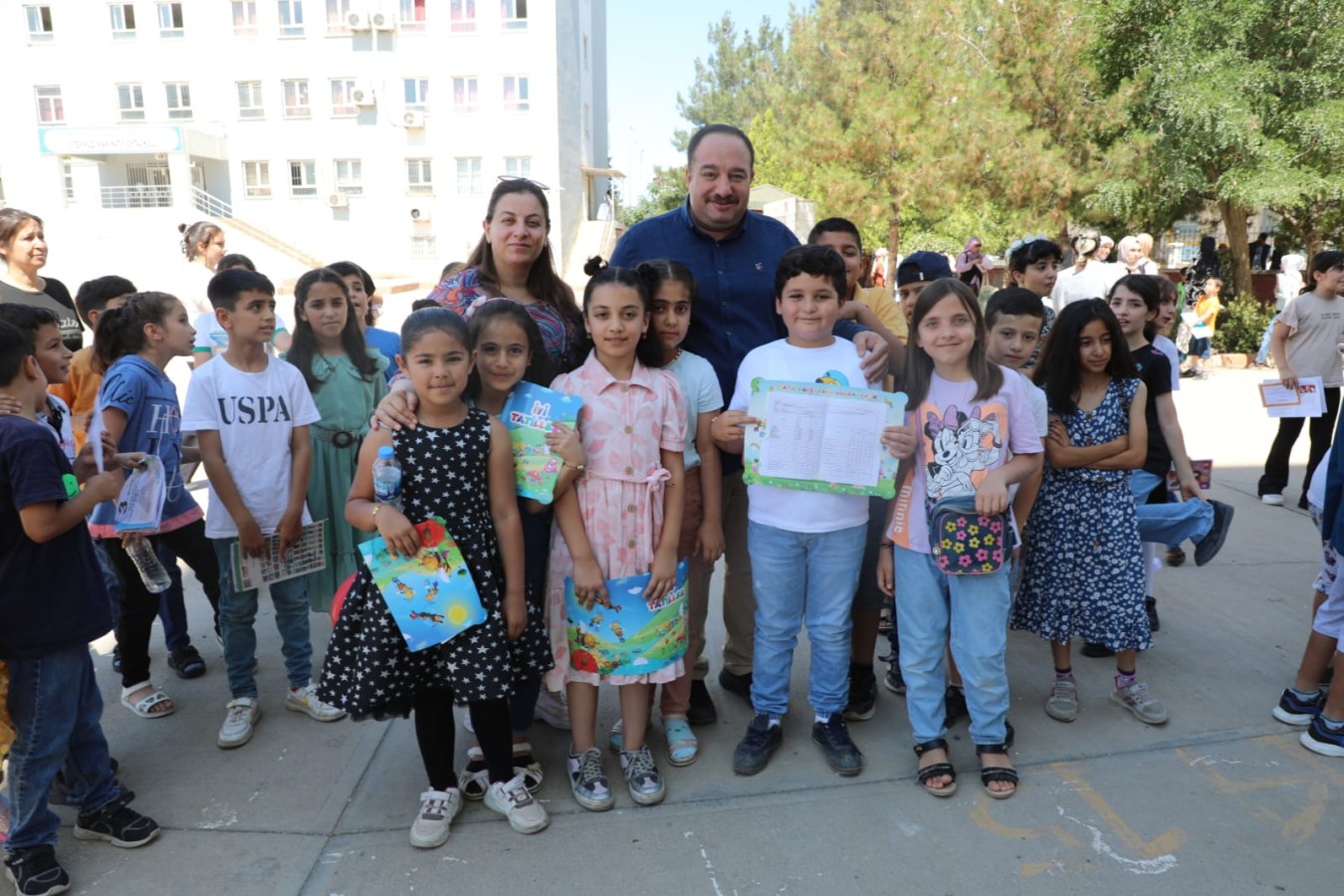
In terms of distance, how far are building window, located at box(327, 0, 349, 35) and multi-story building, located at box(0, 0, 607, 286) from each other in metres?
0.05

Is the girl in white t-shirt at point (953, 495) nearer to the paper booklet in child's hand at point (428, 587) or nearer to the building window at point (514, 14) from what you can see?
the paper booklet in child's hand at point (428, 587)

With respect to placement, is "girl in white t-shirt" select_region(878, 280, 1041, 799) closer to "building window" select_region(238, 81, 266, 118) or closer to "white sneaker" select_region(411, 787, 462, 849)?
"white sneaker" select_region(411, 787, 462, 849)

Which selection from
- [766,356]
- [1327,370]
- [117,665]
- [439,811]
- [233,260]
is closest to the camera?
[439,811]

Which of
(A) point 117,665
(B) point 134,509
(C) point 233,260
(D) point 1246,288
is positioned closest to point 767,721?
(B) point 134,509

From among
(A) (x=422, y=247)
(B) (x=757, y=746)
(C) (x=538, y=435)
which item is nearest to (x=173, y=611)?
(C) (x=538, y=435)

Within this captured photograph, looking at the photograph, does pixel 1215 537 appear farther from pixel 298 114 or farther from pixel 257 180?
pixel 257 180

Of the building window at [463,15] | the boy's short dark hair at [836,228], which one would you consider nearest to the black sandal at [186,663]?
the boy's short dark hair at [836,228]

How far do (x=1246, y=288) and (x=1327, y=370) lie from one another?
30.8 ft

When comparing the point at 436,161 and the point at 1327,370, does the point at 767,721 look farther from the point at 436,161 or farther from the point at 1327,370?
the point at 436,161

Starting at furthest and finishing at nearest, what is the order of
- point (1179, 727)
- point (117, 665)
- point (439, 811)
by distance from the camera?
point (117, 665) → point (1179, 727) → point (439, 811)

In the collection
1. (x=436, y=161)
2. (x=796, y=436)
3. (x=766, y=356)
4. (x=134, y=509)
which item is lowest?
(x=134, y=509)

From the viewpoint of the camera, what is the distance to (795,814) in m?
2.80

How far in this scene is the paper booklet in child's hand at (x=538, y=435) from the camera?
2713 millimetres

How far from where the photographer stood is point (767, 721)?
10.2 ft
